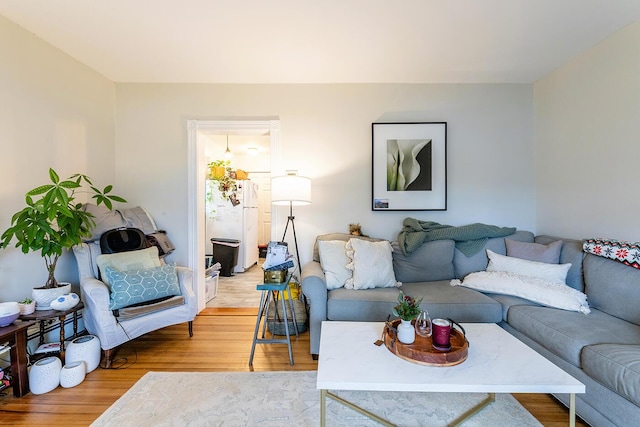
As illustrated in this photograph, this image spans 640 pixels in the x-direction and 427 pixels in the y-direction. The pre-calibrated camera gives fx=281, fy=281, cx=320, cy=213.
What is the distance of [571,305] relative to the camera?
6.34ft

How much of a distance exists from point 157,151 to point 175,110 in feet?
1.60

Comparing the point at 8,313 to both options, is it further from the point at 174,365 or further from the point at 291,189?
the point at 291,189

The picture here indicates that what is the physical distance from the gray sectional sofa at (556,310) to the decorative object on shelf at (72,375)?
5.19 feet

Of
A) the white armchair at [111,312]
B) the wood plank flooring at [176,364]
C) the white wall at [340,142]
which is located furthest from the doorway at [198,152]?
the wood plank flooring at [176,364]

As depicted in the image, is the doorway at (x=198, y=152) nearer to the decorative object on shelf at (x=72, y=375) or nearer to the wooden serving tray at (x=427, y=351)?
the decorative object on shelf at (x=72, y=375)

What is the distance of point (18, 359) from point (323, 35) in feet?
9.98

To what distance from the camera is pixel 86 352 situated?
79.0 inches

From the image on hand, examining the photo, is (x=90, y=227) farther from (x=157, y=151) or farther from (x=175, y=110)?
(x=175, y=110)

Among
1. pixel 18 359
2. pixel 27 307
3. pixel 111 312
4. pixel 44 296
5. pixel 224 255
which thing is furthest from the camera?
pixel 224 255

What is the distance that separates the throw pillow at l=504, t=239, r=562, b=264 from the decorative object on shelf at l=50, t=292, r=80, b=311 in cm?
361

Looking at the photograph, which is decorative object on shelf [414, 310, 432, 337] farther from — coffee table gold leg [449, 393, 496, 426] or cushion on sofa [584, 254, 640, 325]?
cushion on sofa [584, 254, 640, 325]

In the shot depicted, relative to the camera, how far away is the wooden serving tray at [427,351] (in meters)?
1.33

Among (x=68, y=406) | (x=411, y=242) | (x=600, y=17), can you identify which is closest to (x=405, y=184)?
(x=411, y=242)

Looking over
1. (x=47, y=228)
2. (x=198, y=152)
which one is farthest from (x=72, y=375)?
(x=198, y=152)
